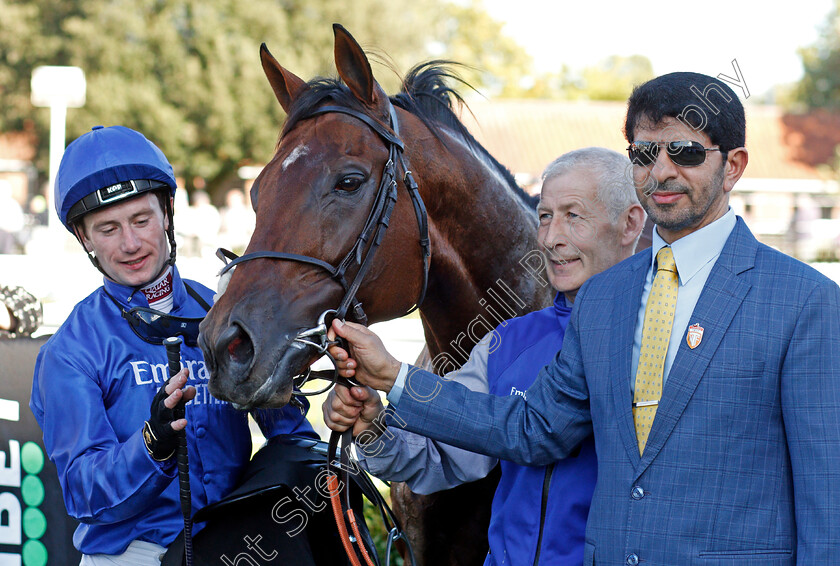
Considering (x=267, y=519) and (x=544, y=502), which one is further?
(x=267, y=519)

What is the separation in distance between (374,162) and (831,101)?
45944 millimetres

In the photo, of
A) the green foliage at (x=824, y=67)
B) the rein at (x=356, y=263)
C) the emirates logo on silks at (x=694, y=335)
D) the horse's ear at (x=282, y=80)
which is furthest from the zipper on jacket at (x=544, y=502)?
the green foliage at (x=824, y=67)

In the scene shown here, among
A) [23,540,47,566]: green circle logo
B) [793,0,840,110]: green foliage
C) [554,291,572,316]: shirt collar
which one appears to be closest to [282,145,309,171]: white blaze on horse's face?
[554,291,572,316]: shirt collar

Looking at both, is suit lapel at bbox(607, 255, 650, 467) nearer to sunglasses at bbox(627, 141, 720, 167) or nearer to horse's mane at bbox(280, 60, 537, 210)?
sunglasses at bbox(627, 141, 720, 167)

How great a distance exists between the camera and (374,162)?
2098 mm

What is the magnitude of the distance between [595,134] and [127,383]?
31.6 meters

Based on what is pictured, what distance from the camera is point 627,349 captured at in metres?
1.74

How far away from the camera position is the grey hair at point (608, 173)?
216cm

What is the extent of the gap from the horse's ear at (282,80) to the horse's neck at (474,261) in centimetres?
48

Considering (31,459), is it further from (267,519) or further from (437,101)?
(437,101)

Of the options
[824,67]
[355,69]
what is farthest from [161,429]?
[824,67]

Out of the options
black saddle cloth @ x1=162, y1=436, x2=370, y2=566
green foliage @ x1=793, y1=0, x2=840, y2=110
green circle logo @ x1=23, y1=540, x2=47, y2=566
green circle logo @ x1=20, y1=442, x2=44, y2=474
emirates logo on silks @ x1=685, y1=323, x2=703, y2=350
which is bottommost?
green circle logo @ x1=23, y1=540, x2=47, y2=566

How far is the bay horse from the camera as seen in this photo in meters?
1.81

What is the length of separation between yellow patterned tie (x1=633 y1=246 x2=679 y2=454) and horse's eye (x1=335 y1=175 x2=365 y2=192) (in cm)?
81
